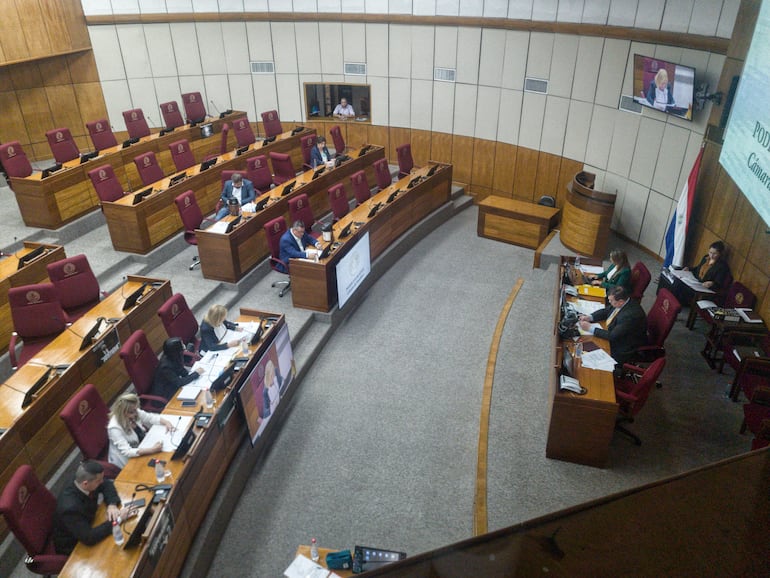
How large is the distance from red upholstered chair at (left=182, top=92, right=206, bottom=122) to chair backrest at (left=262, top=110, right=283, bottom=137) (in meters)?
1.37

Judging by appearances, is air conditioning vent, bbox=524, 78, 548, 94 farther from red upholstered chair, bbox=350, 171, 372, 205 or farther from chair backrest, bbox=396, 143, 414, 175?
red upholstered chair, bbox=350, 171, 372, 205

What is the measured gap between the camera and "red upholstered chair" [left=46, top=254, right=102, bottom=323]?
19.0 ft

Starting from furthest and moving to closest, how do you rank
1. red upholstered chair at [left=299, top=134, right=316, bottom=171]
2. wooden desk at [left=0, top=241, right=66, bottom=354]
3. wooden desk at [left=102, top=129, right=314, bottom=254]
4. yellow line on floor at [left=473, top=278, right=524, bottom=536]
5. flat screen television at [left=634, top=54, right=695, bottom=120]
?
red upholstered chair at [left=299, top=134, right=316, bottom=171] < wooden desk at [left=102, top=129, right=314, bottom=254] < flat screen television at [left=634, top=54, right=695, bottom=120] < wooden desk at [left=0, top=241, right=66, bottom=354] < yellow line on floor at [left=473, top=278, right=524, bottom=536]

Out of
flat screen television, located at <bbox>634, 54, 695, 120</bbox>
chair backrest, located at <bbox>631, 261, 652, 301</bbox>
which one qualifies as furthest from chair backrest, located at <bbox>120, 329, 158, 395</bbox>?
flat screen television, located at <bbox>634, 54, 695, 120</bbox>

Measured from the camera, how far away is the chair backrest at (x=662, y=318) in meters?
5.18

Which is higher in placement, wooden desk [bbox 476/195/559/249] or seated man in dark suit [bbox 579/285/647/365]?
seated man in dark suit [bbox 579/285/647/365]

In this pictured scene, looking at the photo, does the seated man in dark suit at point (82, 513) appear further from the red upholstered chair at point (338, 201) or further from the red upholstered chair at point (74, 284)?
the red upholstered chair at point (338, 201)

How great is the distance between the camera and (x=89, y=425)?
4160mm

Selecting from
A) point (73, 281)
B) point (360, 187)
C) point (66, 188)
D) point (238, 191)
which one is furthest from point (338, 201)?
point (66, 188)

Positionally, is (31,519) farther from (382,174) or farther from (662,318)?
(382,174)

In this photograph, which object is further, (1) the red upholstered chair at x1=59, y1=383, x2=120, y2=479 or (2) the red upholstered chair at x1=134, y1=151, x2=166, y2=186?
(2) the red upholstered chair at x1=134, y1=151, x2=166, y2=186

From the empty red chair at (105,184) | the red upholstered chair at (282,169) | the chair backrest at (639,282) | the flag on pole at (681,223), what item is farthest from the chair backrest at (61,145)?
the flag on pole at (681,223)

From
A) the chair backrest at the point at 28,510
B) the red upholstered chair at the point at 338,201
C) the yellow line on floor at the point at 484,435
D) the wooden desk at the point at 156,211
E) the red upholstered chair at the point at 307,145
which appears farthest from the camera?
the red upholstered chair at the point at 307,145

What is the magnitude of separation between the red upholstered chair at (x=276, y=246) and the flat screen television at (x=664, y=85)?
5263 mm
